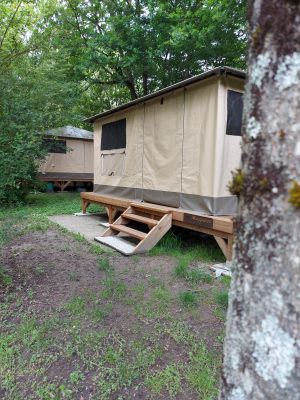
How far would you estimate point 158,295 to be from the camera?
9.68 ft

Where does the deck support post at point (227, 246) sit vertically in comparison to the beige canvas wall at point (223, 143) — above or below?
below

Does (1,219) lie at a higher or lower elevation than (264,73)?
lower

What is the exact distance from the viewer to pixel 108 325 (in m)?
2.42

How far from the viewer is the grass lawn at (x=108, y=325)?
185cm

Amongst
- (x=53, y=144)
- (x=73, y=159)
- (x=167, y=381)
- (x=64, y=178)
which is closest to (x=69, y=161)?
(x=73, y=159)

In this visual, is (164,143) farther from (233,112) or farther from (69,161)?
(69,161)

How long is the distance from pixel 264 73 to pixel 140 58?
10513 millimetres

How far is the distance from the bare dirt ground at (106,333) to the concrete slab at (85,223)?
186 cm

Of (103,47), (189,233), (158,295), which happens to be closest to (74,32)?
(103,47)

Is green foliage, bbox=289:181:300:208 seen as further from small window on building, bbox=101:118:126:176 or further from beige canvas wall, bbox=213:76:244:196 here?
small window on building, bbox=101:118:126:176

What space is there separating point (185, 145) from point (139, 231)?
1.50 meters

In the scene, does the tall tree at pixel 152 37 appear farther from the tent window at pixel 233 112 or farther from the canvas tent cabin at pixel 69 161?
the tent window at pixel 233 112

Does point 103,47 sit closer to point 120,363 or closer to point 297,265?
point 120,363

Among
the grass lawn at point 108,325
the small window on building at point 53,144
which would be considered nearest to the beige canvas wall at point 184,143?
the grass lawn at point 108,325
